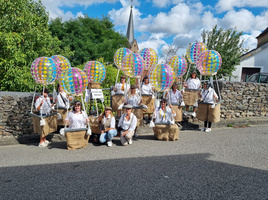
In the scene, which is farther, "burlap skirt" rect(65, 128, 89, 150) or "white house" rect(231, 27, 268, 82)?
"white house" rect(231, 27, 268, 82)

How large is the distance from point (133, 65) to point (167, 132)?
2.24m

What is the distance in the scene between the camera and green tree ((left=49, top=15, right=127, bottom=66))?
24031mm

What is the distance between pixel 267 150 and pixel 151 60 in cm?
458

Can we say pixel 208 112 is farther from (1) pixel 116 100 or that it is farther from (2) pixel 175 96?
(1) pixel 116 100

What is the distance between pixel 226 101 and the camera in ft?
29.2

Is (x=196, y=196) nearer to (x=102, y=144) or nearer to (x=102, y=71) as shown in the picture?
(x=102, y=144)

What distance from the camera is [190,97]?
7762 millimetres

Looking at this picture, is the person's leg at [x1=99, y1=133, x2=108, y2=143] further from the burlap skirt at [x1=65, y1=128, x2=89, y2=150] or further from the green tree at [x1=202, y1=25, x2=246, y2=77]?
the green tree at [x1=202, y1=25, x2=246, y2=77]

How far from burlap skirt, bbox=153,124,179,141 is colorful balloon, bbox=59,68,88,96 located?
8.35 feet

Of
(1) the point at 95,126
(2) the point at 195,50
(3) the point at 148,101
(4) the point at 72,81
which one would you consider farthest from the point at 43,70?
(2) the point at 195,50

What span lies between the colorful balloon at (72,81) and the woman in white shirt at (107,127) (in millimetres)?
1061

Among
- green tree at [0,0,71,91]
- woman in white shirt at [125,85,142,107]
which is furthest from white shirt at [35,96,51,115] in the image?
green tree at [0,0,71,91]

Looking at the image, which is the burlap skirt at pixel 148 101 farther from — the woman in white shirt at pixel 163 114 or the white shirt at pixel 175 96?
the woman in white shirt at pixel 163 114

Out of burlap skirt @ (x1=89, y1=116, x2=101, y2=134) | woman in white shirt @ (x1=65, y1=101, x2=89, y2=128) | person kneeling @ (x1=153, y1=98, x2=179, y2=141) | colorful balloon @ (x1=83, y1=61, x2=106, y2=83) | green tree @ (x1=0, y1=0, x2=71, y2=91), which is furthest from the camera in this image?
green tree @ (x1=0, y1=0, x2=71, y2=91)
